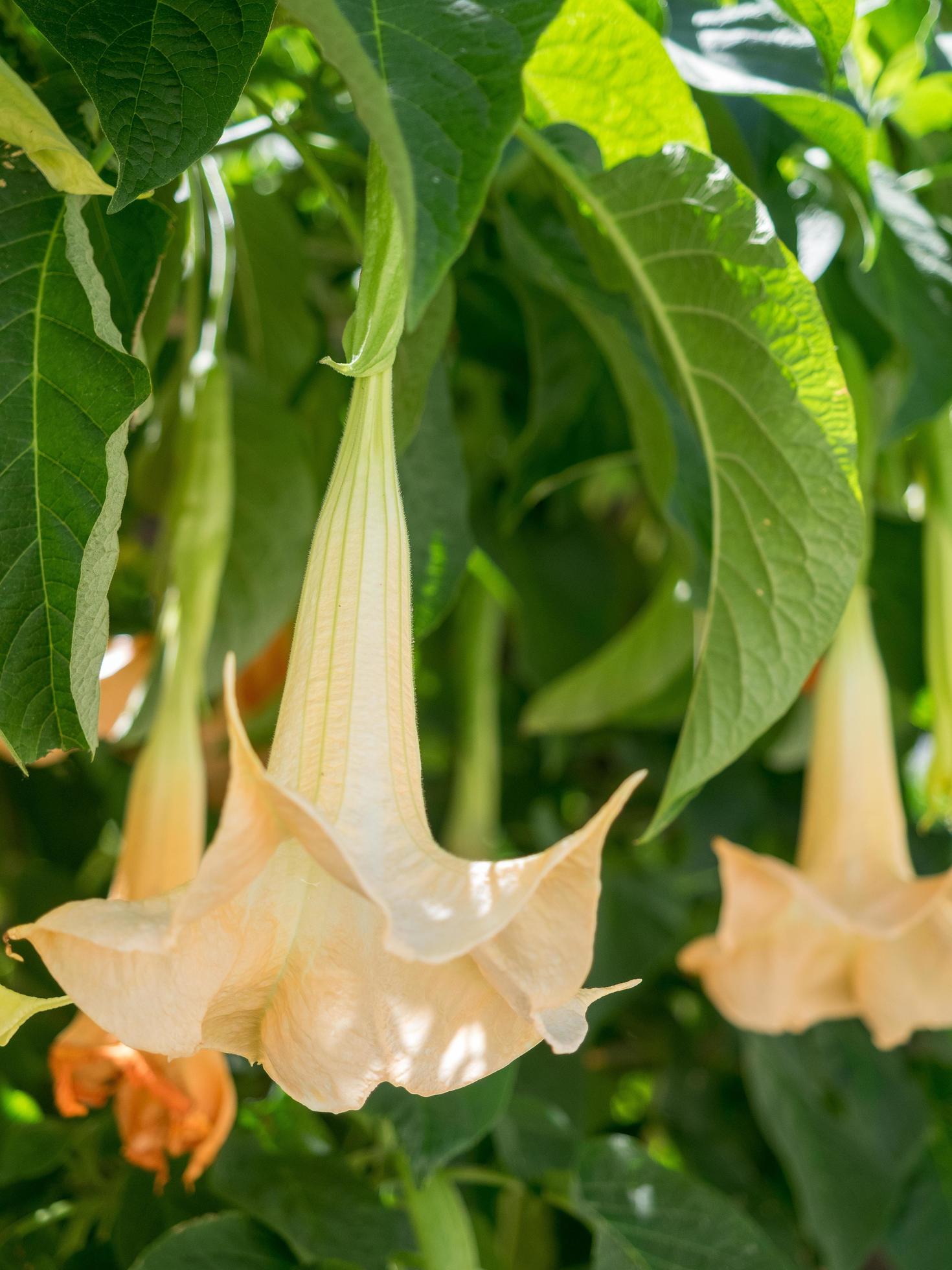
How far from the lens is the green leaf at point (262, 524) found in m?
0.69

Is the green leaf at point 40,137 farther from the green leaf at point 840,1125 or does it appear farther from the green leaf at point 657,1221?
the green leaf at point 840,1125

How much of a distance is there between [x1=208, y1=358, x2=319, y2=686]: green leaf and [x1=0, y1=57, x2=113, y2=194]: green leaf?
0.35m

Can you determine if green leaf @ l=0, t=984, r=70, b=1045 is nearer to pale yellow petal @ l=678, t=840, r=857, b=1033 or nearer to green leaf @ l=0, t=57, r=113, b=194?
green leaf @ l=0, t=57, r=113, b=194

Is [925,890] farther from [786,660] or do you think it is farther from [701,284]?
[701,284]

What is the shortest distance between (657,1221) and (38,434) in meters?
0.55

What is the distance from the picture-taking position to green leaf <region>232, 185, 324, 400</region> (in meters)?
0.76

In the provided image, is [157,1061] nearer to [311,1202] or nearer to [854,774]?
[311,1202]

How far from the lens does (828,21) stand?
43 centimetres

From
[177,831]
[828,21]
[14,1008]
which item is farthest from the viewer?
[177,831]

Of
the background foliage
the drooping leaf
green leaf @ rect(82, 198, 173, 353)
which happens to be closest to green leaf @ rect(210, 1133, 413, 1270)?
the background foliage

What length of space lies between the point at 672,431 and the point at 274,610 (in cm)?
27

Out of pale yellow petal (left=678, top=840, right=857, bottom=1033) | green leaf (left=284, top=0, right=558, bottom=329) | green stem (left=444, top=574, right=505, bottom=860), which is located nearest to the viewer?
green leaf (left=284, top=0, right=558, bottom=329)

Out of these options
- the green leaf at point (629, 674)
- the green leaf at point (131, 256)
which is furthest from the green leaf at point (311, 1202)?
the green leaf at point (131, 256)

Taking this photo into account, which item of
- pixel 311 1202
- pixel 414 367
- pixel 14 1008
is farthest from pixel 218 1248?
pixel 414 367
